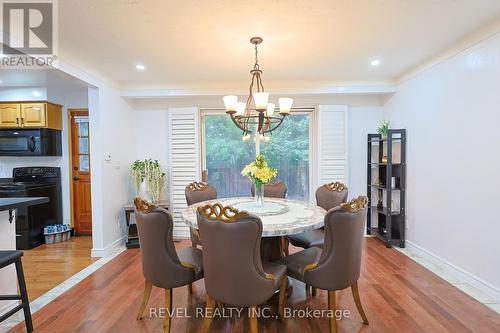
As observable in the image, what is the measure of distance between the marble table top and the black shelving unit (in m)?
1.72

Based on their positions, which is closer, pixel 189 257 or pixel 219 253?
pixel 219 253

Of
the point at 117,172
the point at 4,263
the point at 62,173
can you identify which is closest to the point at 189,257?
the point at 4,263

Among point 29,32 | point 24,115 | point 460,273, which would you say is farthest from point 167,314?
point 24,115

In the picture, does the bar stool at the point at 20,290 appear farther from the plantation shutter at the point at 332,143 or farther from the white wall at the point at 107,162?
the plantation shutter at the point at 332,143

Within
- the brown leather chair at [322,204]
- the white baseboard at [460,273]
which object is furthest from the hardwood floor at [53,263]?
the white baseboard at [460,273]

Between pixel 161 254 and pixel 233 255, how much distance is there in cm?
64

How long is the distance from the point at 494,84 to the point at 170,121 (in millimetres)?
4107

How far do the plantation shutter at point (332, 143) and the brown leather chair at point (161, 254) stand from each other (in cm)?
289

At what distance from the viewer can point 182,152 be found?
442cm

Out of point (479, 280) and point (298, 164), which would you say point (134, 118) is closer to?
point (298, 164)

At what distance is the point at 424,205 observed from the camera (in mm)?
3410

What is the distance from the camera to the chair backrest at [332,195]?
3.02m

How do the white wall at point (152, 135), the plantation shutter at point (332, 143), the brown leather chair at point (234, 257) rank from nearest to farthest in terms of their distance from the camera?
1. the brown leather chair at point (234, 257)
2. the plantation shutter at point (332, 143)
3. the white wall at point (152, 135)

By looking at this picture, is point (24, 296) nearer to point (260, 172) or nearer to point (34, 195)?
point (260, 172)
